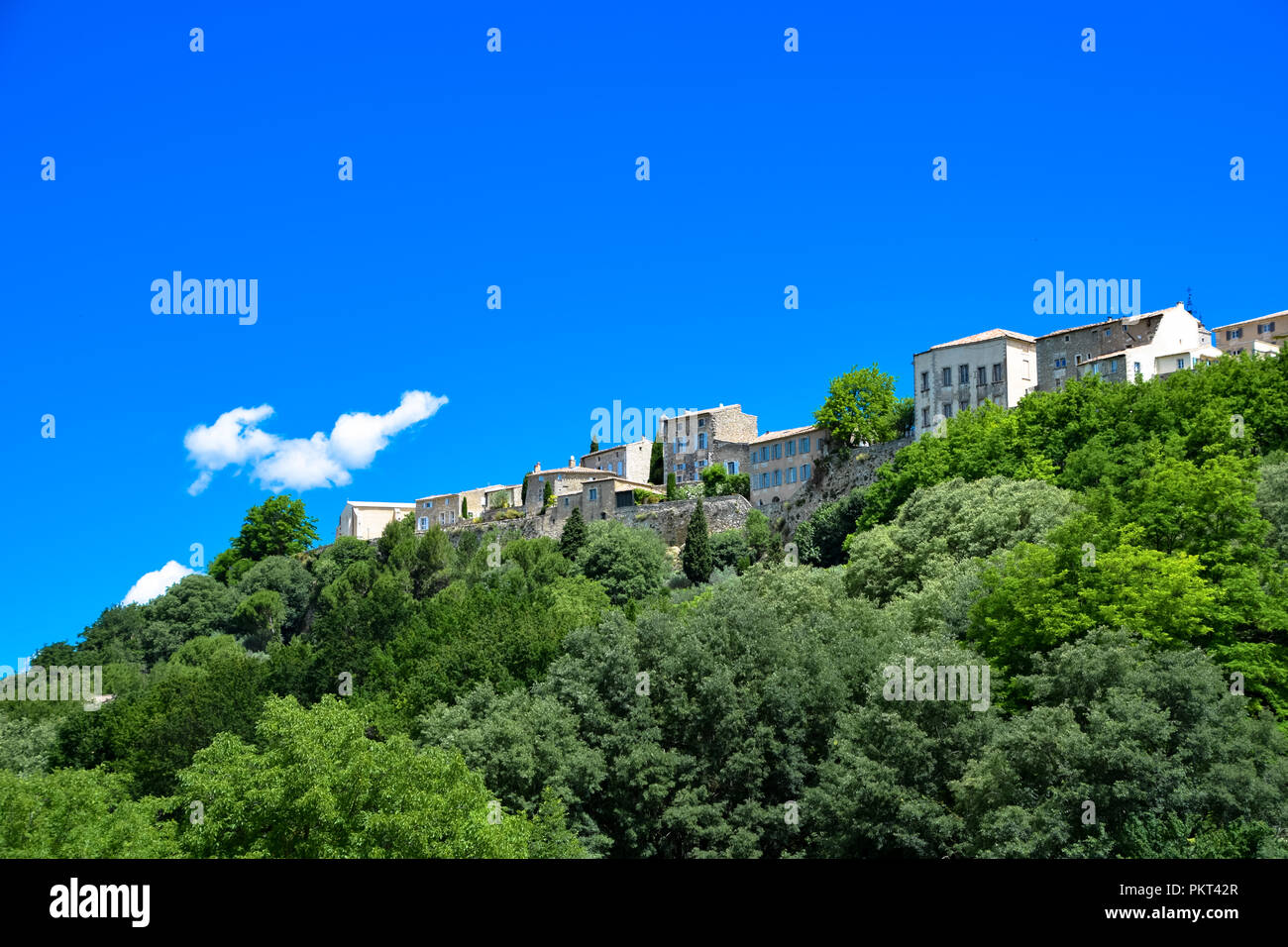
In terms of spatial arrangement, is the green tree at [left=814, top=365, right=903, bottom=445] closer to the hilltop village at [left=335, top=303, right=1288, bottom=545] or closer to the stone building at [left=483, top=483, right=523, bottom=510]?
the hilltop village at [left=335, top=303, right=1288, bottom=545]

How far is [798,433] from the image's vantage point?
350 feet

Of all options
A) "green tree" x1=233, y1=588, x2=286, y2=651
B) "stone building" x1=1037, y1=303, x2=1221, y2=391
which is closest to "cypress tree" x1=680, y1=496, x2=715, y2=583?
"stone building" x1=1037, y1=303, x2=1221, y2=391

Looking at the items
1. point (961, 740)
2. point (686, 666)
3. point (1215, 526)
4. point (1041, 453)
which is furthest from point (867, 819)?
point (1041, 453)

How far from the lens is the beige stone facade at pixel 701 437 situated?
4644 inches

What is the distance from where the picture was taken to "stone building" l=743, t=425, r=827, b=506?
344ft

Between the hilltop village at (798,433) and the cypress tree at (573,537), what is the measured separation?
309 inches

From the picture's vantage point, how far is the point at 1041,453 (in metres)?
73.0

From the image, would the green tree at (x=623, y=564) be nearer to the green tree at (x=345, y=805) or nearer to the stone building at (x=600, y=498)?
the stone building at (x=600, y=498)

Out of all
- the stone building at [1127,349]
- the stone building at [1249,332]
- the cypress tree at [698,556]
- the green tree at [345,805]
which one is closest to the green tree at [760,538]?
the cypress tree at [698,556]

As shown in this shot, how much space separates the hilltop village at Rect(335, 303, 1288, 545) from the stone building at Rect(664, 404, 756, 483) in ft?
0.36

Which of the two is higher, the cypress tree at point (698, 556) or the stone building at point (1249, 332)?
the stone building at point (1249, 332)

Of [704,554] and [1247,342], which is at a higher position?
[1247,342]
